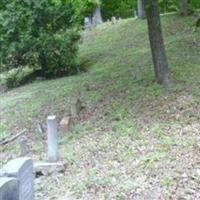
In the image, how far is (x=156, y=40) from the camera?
35.7 feet

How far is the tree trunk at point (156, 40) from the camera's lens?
35.0 ft

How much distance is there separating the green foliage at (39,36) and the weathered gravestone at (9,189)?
12.9 metres

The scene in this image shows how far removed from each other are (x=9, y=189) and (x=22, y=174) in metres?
0.72

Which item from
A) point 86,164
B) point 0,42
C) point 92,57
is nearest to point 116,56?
point 92,57

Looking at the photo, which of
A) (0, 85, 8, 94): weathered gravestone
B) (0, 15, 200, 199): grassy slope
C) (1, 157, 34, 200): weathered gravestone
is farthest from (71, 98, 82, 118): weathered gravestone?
(0, 85, 8, 94): weathered gravestone

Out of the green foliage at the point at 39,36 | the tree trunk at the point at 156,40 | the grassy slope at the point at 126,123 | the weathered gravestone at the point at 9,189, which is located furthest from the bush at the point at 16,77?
the weathered gravestone at the point at 9,189

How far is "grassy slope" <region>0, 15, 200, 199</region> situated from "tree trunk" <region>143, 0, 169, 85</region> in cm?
38

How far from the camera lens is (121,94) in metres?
11.4

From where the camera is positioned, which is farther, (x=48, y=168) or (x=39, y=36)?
(x=39, y=36)

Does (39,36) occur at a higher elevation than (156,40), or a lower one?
higher

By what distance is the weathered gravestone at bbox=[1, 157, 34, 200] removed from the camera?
4.48 meters

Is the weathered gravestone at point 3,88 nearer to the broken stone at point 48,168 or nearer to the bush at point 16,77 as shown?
the bush at point 16,77

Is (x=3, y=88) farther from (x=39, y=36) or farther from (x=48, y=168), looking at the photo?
(x=48, y=168)

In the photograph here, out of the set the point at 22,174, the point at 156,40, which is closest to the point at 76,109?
the point at 156,40
